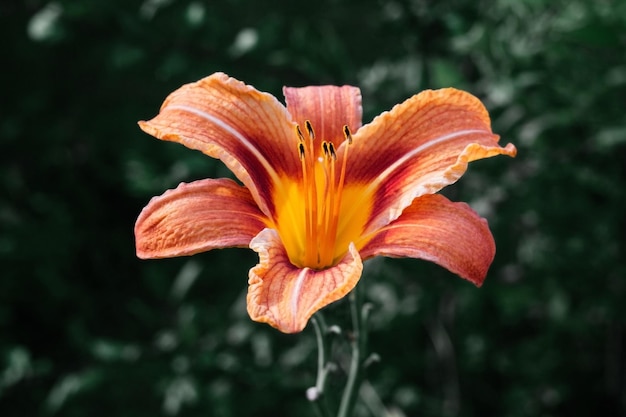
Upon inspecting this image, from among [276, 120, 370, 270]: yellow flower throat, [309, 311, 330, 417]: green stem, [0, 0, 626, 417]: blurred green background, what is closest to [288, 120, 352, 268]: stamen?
[276, 120, 370, 270]: yellow flower throat

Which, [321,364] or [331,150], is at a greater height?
[331,150]

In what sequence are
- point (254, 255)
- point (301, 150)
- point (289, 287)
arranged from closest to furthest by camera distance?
point (289, 287)
point (301, 150)
point (254, 255)

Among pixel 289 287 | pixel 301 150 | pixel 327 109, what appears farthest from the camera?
pixel 327 109

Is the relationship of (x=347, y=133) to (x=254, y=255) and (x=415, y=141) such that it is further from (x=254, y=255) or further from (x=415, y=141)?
(x=254, y=255)

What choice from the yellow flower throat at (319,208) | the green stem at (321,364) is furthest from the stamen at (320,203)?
the green stem at (321,364)

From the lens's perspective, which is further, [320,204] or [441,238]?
[320,204]

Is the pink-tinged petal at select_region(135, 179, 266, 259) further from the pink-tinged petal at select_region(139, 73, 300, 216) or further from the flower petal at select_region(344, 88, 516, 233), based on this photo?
the flower petal at select_region(344, 88, 516, 233)

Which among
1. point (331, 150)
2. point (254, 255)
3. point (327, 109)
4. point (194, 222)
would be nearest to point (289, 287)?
point (194, 222)

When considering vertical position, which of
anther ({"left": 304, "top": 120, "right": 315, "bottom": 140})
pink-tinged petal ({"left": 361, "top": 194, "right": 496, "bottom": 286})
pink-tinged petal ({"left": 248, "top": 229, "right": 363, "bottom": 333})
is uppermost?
anther ({"left": 304, "top": 120, "right": 315, "bottom": 140})
